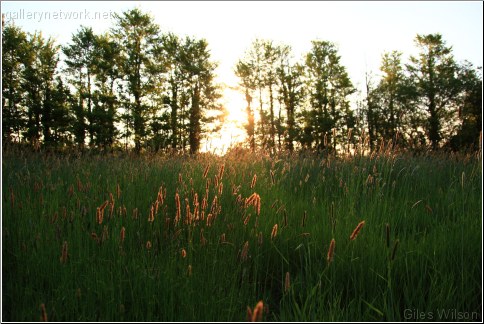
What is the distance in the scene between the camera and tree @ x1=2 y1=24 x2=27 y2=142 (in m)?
24.9

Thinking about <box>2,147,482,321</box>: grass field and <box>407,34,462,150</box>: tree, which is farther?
<box>407,34,462,150</box>: tree

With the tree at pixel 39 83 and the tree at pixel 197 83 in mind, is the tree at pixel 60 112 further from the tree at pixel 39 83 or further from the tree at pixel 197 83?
the tree at pixel 197 83

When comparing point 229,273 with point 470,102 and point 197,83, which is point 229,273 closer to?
point 197,83

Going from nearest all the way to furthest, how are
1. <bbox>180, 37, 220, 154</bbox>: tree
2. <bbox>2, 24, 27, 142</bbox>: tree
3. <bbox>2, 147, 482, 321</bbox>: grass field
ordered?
<bbox>2, 147, 482, 321</bbox>: grass field < <bbox>2, 24, 27, 142</bbox>: tree < <bbox>180, 37, 220, 154</bbox>: tree

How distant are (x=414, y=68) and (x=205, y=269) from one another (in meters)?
37.1

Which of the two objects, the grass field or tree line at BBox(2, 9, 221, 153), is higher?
tree line at BBox(2, 9, 221, 153)

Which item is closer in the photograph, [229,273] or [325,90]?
[229,273]

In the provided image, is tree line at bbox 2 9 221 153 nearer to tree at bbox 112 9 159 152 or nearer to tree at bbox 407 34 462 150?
tree at bbox 112 9 159 152

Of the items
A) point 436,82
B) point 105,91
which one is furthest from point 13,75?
point 436,82

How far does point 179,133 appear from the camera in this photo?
2933cm

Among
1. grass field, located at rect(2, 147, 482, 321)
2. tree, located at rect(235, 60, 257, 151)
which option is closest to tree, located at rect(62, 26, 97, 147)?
tree, located at rect(235, 60, 257, 151)

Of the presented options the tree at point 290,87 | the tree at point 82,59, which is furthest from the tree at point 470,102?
the tree at point 82,59

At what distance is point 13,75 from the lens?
87.4 ft

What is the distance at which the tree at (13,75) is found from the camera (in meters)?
24.9
